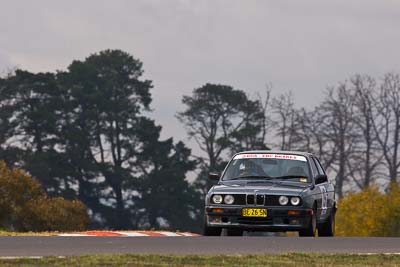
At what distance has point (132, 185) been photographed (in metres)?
95.8

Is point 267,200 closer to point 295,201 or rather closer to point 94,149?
point 295,201

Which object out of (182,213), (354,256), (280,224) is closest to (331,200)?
(280,224)

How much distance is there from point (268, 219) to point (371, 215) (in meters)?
57.7

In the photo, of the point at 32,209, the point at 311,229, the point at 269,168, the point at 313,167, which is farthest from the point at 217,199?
the point at 32,209

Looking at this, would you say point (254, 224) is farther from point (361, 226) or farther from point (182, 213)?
point (182, 213)

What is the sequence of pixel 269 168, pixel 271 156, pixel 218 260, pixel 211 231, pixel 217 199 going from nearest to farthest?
pixel 218 260 < pixel 217 199 < pixel 211 231 < pixel 269 168 < pixel 271 156

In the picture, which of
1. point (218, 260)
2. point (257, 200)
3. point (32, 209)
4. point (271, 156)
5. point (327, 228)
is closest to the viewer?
point (218, 260)

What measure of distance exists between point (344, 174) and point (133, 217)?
1642 cm

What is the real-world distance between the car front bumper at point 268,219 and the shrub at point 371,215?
5717 centimetres

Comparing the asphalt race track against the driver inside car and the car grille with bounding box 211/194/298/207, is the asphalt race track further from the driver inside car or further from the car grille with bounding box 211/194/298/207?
the driver inside car

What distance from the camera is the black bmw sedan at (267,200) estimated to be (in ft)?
70.0

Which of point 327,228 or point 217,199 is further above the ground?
point 217,199

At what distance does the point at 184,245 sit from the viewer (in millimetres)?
17875

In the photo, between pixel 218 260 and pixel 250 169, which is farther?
pixel 250 169
